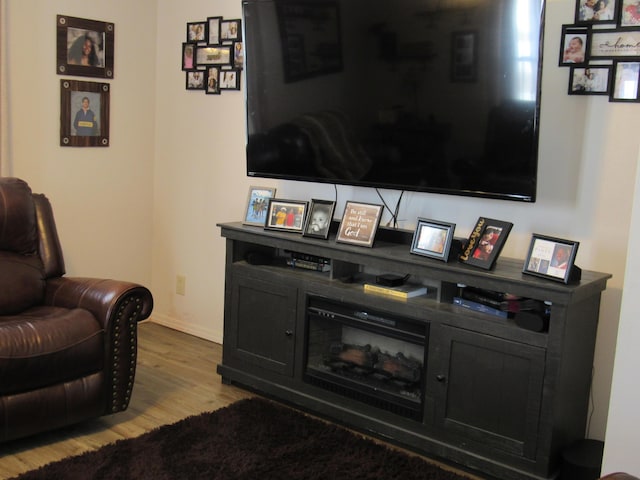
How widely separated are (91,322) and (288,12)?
1.67 m

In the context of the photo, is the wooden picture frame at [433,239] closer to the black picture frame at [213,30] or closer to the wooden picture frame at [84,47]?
the black picture frame at [213,30]

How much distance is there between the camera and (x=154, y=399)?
11.5 ft

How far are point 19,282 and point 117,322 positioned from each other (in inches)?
20.9

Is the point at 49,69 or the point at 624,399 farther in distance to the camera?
the point at 49,69

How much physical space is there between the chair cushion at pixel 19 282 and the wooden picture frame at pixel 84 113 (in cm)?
109

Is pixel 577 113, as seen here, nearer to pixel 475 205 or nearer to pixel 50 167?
pixel 475 205

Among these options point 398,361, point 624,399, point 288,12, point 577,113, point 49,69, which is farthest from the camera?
point 49,69

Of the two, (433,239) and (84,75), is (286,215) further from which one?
(84,75)

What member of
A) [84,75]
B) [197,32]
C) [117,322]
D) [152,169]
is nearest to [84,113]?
[84,75]

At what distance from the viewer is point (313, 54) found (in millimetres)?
3432

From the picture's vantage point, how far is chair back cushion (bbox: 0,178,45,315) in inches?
128

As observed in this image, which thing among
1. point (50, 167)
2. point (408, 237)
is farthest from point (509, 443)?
point (50, 167)

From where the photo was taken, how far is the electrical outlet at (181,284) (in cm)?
470

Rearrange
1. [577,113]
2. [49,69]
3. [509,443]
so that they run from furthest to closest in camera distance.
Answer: [49,69] < [577,113] < [509,443]
